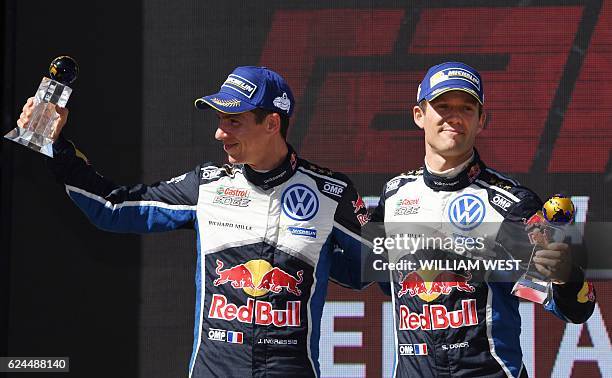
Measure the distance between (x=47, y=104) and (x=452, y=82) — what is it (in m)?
1.20

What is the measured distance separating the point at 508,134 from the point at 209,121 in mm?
1214

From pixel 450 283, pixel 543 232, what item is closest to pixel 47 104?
pixel 450 283

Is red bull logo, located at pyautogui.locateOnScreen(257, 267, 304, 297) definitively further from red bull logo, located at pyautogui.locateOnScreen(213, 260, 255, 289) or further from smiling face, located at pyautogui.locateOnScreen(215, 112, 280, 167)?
smiling face, located at pyautogui.locateOnScreen(215, 112, 280, 167)

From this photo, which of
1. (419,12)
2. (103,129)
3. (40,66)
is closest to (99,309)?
(103,129)

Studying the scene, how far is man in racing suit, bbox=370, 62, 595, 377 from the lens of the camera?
3107mm

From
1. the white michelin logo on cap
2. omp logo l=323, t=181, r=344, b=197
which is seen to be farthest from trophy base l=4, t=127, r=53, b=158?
omp logo l=323, t=181, r=344, b=197

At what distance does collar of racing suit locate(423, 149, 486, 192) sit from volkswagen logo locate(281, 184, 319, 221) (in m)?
0.37

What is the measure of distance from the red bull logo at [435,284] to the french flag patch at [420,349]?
0.13 metres

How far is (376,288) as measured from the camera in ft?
14.1

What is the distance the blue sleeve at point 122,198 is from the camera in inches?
131

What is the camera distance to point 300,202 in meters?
3.38

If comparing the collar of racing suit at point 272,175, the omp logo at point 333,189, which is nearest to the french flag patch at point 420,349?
the omp logo at point 333,189

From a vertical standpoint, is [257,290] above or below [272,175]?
below

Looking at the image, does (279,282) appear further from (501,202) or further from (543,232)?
(543,232)
